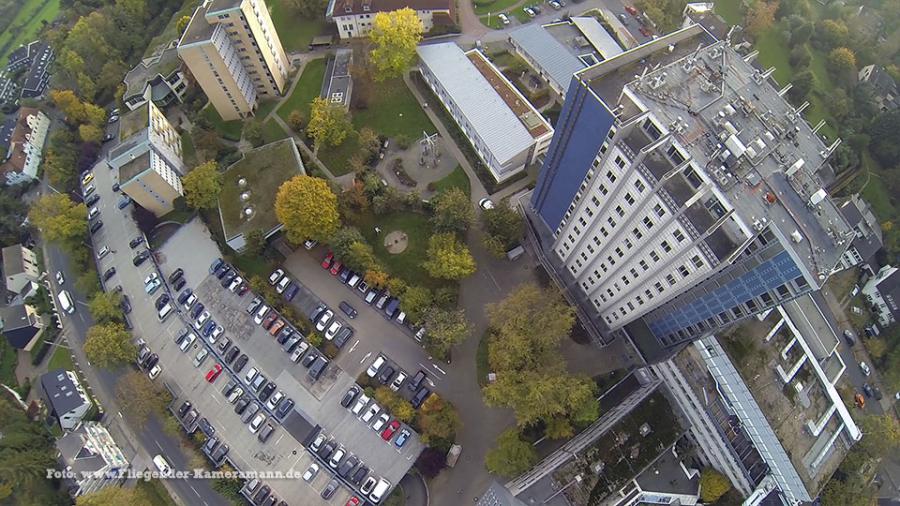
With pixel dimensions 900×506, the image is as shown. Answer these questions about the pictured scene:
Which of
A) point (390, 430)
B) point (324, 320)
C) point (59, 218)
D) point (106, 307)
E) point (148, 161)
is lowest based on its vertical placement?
point (390, 430)

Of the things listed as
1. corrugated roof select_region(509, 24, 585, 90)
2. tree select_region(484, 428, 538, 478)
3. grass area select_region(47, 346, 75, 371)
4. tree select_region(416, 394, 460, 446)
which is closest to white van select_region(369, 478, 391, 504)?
tree select_region(416, 394, 460, 446)

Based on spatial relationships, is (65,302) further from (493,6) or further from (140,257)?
(493,6)

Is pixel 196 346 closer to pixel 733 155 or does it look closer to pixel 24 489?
pixel 24 489

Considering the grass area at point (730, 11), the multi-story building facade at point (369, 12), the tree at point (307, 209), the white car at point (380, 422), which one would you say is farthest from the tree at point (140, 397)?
the grass area at point (730, 11)

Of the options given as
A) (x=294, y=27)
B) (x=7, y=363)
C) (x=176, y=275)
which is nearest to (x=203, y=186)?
(x=176, y=275)

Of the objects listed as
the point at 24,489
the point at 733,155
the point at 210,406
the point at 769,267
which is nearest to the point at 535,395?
the point at 769,267

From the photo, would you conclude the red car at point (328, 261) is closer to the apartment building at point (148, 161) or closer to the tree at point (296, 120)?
the tree at point (296, 120)
